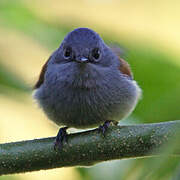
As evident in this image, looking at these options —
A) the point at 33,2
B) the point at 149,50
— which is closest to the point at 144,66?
the point at 149,50

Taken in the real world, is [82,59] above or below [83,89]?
above

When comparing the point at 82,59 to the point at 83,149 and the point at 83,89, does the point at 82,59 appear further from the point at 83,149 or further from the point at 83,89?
the point at 83,149

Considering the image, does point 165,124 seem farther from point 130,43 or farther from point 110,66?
point 110,66

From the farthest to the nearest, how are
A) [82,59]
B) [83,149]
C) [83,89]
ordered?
[83,89] < [82,59] < [83,149]

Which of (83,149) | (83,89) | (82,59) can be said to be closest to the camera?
(83,149)

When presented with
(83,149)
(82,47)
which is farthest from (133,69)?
(82,47)

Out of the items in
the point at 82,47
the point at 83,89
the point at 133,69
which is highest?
the point at 82,47

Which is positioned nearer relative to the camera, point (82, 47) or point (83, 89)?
point (82, 47)

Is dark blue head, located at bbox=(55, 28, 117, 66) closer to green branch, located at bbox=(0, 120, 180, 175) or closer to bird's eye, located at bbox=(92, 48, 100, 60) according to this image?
bird's eye, located at bbox=(92, 48, 100, 60)

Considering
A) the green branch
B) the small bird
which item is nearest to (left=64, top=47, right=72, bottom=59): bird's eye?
the small bird
